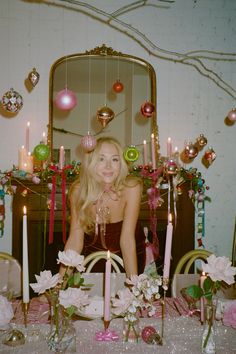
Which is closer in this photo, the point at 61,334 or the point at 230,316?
the point at 61,334

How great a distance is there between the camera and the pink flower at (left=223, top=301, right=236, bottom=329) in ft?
4.22

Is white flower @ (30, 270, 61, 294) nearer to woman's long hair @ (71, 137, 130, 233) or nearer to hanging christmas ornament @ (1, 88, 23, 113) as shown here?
woman's long hair @ (71, 137, 130, 233)

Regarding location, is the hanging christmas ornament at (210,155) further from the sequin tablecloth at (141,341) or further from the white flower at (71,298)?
the white flower at (71,298)

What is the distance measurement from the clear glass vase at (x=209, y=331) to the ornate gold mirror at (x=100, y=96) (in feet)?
9.00

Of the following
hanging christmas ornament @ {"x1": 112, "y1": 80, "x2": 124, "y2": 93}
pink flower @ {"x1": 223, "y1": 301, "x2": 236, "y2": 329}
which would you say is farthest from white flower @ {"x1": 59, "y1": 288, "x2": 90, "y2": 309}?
hanging christmas ornament @ {"x1": 112, "y1": 80, "x2": 124, "y2": 93}

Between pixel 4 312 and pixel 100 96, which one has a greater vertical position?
pixel 100 96

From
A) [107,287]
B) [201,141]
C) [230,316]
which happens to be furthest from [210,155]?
[107,287]

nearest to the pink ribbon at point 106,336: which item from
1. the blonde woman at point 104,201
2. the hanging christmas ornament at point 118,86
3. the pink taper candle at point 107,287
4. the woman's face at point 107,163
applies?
the pink taper candle at point 107,287

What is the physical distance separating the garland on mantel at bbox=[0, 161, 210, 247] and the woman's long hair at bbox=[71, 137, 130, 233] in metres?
0.56

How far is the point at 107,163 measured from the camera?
8.84ft

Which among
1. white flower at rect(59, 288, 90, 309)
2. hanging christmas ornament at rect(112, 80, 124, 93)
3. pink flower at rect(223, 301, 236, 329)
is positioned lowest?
pink flower at rect(223, 301, 236, 329)

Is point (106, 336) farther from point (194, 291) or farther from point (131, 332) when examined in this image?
point (194, 291)

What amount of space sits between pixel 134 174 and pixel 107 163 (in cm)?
86

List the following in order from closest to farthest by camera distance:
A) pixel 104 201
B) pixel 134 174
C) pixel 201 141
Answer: pixel 104 201
pixel 134 174
pixel 201 141
